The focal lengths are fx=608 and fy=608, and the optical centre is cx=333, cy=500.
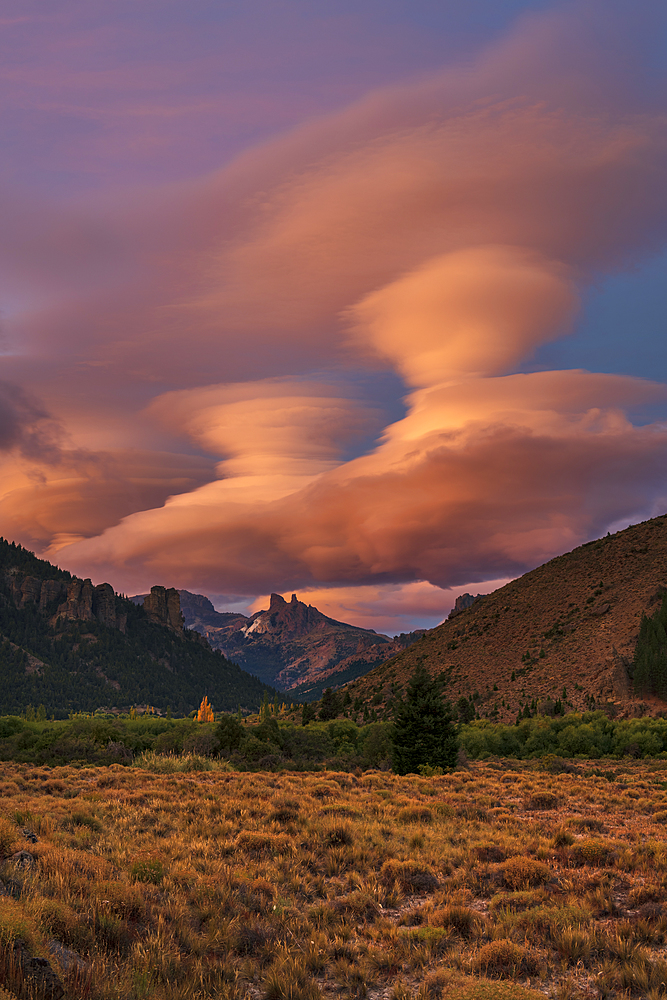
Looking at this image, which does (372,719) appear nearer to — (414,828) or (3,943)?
(414,828)

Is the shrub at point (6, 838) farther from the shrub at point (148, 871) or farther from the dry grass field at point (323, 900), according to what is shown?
the shrub at point (148, 871)

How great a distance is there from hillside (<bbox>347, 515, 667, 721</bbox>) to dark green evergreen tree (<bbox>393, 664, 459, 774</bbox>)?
23.5 metres

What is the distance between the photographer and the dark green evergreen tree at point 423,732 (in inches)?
1398

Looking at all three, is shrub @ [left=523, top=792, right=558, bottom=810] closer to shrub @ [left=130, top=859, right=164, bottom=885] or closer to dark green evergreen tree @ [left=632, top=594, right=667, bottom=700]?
shrub @ [left=130, top=859, right=164, bottom=885]

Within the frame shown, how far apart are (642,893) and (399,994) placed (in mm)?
6519

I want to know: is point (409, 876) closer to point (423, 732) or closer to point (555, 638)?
point (423, 732)

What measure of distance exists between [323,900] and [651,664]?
6318 centimetres

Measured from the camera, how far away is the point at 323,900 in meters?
12.3

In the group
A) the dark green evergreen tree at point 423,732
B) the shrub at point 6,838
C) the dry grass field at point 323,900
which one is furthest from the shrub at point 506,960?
the dark green evergreen tree at point 423,732

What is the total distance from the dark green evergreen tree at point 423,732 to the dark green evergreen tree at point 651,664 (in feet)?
124

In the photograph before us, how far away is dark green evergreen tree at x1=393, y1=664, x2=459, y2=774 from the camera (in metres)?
35.5

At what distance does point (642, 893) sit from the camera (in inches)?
473

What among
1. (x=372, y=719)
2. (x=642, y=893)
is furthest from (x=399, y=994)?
(x=372, y=719)

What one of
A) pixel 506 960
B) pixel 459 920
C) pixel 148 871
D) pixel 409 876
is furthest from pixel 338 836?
pixel 506 960
